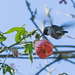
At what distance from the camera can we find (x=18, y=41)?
41.1 inches

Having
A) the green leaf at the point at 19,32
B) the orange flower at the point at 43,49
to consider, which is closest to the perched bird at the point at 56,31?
the orange flower at the point at 43,49

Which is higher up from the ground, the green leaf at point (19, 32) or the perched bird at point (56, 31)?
the green leaf at point (19, 32)

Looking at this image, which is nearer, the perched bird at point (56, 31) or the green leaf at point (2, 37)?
the green leaf at point (2, 37)

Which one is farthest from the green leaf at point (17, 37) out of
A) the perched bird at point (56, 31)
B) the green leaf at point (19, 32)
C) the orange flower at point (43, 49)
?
the perched bird at point (56, 31)

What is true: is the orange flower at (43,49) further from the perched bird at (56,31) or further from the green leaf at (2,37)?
the perched bird at (56,31)

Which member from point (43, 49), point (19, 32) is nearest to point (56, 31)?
point (43, 49)

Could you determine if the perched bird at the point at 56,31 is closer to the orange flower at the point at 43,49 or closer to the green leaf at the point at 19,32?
the orange flower at the point at 43,49

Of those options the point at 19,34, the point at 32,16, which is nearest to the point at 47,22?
the point at 32,16

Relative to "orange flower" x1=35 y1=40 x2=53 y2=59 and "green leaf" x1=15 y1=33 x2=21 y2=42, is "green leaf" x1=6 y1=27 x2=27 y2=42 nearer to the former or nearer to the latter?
"green leaf" x1=15 y1=33 x2=21 y2=42

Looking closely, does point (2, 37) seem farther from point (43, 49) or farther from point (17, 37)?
point (43, 49)

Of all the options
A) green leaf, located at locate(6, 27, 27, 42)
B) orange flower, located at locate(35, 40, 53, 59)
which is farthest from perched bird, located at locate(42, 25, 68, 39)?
green leaf, located at locate(6, 27, 27, 42)

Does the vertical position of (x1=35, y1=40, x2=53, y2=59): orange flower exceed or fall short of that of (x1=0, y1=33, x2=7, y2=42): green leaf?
it falls short

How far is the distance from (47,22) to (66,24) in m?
0.38

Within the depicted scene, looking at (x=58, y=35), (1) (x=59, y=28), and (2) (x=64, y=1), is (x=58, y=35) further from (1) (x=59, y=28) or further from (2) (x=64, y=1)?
(2) (x=64, y=1)
